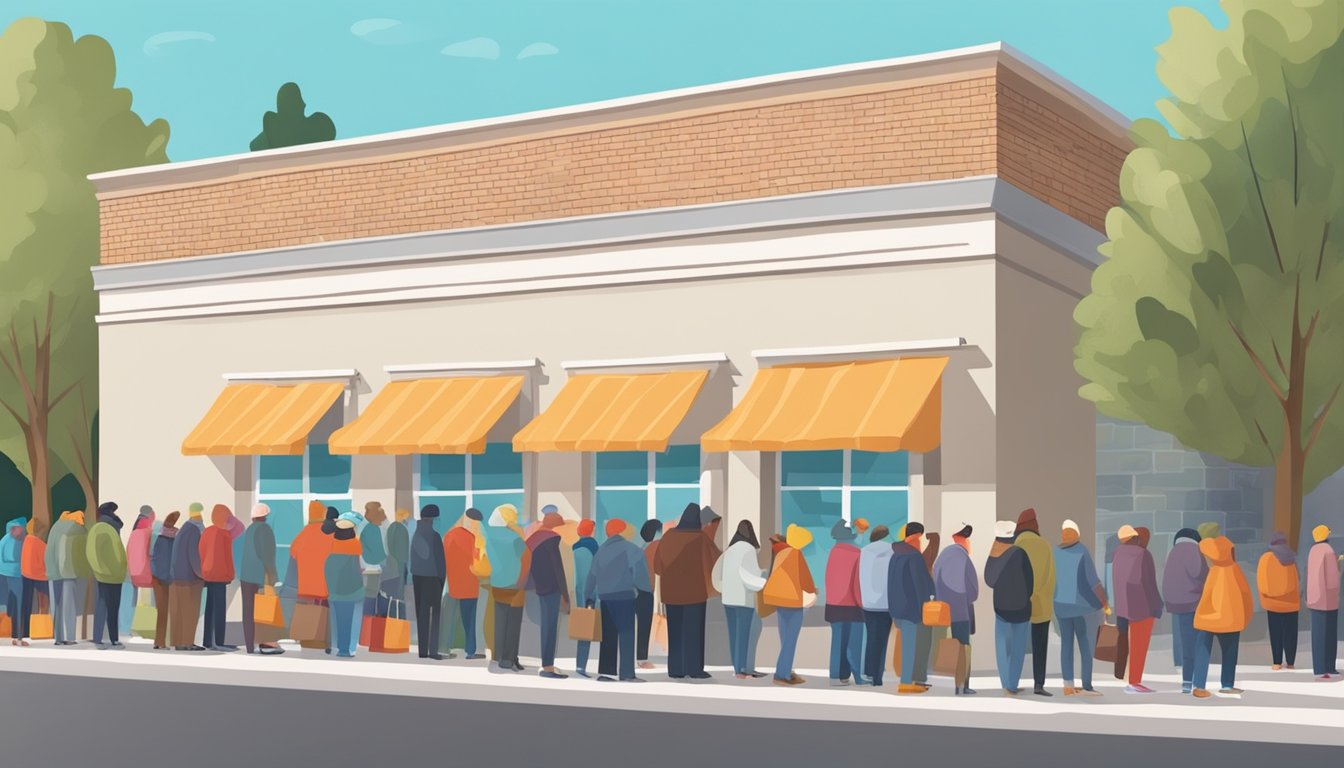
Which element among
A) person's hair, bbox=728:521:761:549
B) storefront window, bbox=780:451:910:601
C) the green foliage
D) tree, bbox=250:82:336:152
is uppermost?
tree, bbox=250:82:336:152

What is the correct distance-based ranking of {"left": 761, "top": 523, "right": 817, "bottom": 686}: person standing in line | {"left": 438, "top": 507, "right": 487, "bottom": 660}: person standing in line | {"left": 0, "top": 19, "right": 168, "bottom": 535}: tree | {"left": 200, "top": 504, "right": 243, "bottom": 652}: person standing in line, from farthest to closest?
1. {"left": 0, "top": 19, "right": 168, "bottom": 535}: tree
2. {"left": 200, "top": 504, "right": 243, "bottom": 652}: person standing in line
3. {"left": 438, "top": 507, "right": 487, "bottom": 660}: person standing in line
4. {"left": 761, "top": 523, "right": 817, "bottom": 686}: person standing in line

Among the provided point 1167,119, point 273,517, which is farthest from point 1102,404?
point 273,517

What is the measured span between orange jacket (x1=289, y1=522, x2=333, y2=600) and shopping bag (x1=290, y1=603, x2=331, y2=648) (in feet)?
0.72

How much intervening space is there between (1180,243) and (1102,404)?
2.30m

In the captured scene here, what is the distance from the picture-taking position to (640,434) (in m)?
21.2

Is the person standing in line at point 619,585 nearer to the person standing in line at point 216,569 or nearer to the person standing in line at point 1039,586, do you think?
the person standing in line at point 1039,586

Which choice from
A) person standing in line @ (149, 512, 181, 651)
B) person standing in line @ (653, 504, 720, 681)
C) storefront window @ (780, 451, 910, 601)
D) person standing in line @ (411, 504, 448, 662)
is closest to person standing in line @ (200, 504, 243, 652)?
person standing in line @ (149, 512, 181, 651)

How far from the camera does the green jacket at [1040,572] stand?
16.3 m

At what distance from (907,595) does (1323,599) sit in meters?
5.35

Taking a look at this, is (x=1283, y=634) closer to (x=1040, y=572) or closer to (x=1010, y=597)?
(x=1040, y=572)

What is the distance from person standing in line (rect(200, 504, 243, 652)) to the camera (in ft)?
68.0

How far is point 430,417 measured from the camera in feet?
76.9

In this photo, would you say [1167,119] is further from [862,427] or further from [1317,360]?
[862,427]

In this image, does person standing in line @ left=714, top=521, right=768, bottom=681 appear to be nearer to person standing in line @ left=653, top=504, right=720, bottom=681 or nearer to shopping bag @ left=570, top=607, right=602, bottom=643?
person standing in line @ left=653, top=504, right=720, bottom=681
